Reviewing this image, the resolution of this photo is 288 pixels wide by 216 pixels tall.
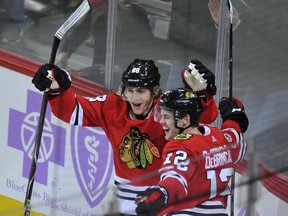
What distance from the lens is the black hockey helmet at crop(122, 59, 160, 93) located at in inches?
196

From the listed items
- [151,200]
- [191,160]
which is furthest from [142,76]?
[151,200]

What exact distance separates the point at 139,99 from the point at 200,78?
12.4 inches

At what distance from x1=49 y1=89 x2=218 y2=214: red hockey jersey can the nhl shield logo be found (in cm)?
89

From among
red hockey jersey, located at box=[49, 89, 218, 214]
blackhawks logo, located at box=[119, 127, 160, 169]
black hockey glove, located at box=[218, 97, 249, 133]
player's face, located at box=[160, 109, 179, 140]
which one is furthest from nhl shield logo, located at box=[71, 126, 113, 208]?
player's face, located at box=[160, 109, 179, 140]

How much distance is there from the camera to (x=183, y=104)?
4.62 m

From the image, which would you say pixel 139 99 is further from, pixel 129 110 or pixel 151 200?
pixel 151 200

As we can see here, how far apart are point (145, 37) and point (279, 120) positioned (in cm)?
92

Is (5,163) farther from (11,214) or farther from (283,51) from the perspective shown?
(11,214)

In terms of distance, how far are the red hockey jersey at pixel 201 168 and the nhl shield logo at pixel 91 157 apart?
1.42 metres

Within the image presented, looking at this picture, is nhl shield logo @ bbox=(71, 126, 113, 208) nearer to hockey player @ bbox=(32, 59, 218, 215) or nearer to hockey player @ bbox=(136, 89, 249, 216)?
hockey player @ bbox=(32, 59, 218, 215)

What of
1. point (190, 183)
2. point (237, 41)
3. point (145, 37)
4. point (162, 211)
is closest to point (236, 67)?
point (237, 41)

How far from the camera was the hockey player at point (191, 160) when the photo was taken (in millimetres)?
3926

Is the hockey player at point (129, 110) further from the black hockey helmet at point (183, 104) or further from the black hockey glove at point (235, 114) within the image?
the black hockey helmet at point (183, 104)

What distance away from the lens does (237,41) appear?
5664mm
